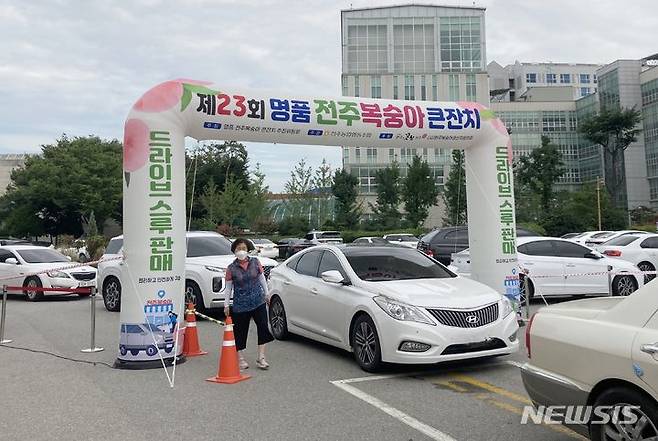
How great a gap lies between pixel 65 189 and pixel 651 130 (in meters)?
74.0

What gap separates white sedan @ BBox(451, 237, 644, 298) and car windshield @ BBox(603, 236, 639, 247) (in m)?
4.78

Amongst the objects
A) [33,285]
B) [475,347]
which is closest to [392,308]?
[475,347]

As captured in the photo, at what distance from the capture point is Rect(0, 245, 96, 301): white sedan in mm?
15641

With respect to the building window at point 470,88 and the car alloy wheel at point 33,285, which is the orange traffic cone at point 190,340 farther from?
the building window at point 470,88

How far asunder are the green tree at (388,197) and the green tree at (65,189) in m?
24.5

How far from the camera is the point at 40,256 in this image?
16.6 metres

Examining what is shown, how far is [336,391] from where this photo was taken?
6.24m

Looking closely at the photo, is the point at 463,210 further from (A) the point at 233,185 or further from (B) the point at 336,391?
(B) the point at 336,391

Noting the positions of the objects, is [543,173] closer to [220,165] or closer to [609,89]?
[220,165]

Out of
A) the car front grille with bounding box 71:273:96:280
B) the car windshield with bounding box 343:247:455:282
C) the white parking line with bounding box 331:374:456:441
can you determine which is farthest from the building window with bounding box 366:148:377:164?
the white parking line with bounding box 331:374:456:441

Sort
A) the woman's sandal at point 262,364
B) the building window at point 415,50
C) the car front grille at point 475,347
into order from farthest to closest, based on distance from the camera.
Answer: the building window at point 415,50 → the woman's sandal at point 262,364 → the car front grille at point 475,347

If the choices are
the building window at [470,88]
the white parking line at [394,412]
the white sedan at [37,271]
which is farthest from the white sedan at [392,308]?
the building window at [470,88]

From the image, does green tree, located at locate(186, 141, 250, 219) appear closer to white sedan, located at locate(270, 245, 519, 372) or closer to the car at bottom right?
white sedan, located at locate(270, 245, 519, 372)

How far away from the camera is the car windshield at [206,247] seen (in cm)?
1250
